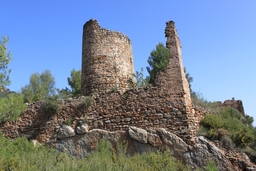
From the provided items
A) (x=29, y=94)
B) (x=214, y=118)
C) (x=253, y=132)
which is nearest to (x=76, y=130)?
(x=214, y=118)

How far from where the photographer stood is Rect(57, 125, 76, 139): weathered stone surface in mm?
9297

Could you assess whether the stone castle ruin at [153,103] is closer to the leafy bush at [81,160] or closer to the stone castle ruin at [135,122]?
the stone castle ruin at [135,122]

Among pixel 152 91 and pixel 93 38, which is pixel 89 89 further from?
pixel 152 91

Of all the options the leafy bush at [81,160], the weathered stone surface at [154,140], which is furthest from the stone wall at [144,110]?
the leafy bush at [81,160]

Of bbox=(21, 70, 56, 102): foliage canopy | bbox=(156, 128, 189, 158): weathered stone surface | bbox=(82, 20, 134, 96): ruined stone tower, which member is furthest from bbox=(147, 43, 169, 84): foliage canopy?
bbox=(21, 70, 56, 102): foliage canopy

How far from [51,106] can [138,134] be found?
12.3 feet

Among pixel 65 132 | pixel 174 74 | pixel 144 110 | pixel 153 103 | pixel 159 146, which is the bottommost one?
pixel 159 146

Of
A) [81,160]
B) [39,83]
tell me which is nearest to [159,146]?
[81,160]

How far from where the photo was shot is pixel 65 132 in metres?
9.38

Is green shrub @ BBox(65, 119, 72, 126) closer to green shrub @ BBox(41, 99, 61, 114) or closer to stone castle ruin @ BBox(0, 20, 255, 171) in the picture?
stone castle ruin @ BBox(0, 20, 255, 171)

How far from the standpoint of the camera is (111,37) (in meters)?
11.9

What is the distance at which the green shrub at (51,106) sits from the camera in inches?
393

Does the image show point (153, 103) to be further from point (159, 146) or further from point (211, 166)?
point (211, 166)

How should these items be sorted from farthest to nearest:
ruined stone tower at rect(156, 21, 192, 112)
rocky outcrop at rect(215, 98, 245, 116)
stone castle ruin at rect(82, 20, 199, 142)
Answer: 1. rocky outcrop at rect(215, 98, 245, 116)
2. ruined stone tower at rect(156, 21, 192, 112)
3. stone castle ruin at rect(82, 20, 199, 142)
